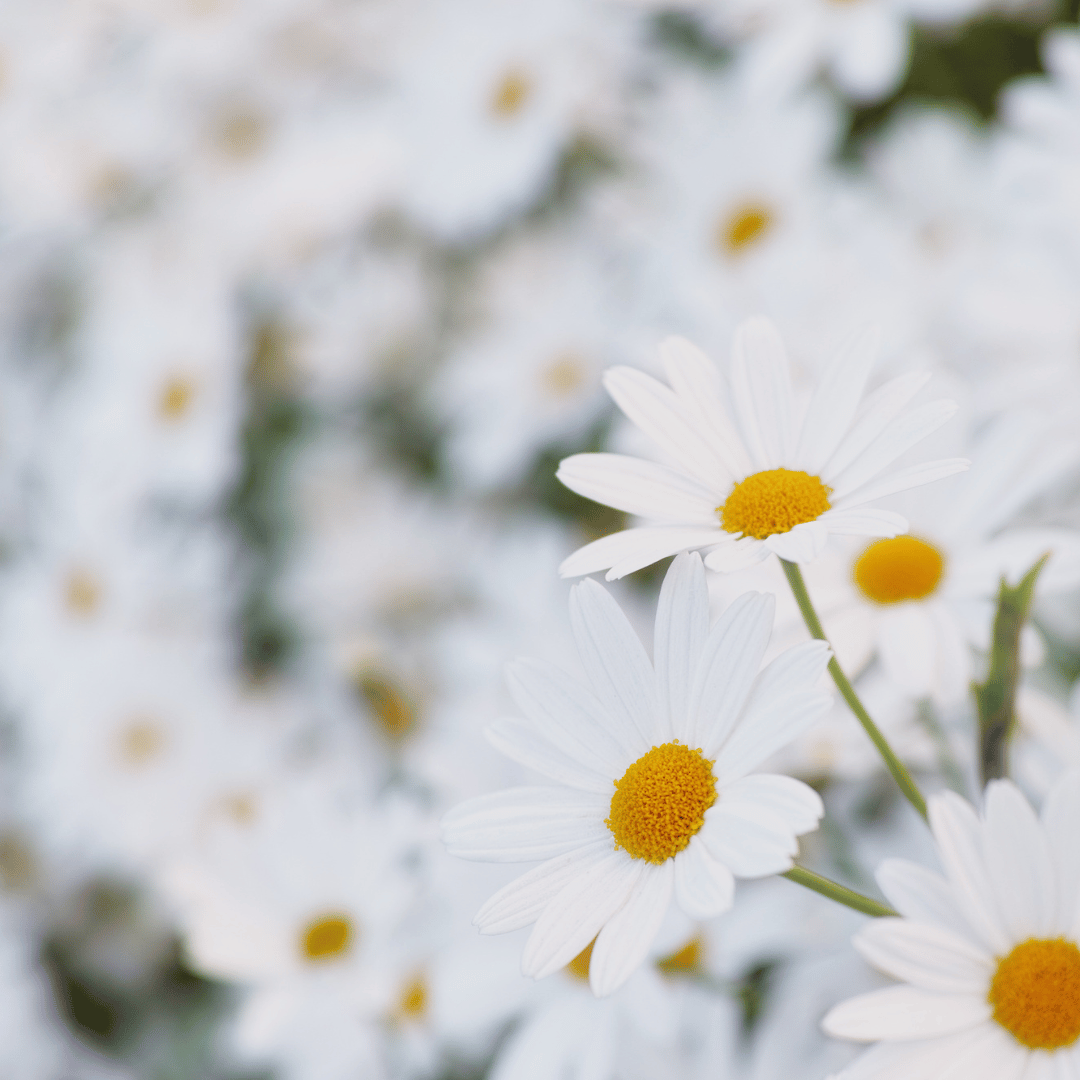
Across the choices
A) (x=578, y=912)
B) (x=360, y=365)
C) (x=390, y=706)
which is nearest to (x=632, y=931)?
(x=578, y=912)

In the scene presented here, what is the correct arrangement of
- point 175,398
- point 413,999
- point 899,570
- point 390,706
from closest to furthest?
1. point 899,570
2. point 413,999
3. point 390,706
4. point 175,398

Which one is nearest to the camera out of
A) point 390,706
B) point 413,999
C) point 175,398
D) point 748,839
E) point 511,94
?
point 748,839

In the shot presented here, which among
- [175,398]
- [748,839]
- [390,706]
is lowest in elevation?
[390,706]

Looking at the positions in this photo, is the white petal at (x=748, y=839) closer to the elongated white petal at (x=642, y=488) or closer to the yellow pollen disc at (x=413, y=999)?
the elongated white petal at (x=642, y=488)

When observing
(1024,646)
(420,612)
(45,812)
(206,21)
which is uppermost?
(206,21)

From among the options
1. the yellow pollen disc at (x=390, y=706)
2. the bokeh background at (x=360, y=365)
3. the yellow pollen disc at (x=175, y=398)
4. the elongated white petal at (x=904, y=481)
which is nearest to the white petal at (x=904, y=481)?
the elongated white petal at (x=904, y=481)

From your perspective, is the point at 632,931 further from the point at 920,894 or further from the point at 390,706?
the point at 390,706

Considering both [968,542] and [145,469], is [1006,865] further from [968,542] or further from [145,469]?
[145,469]

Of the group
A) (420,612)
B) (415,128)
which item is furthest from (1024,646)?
(415,128)
